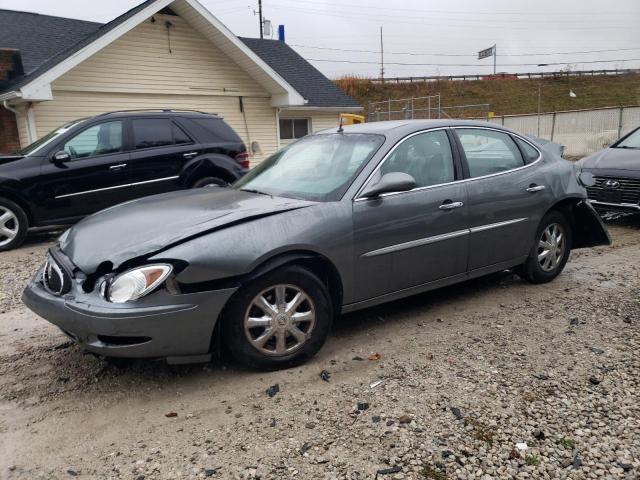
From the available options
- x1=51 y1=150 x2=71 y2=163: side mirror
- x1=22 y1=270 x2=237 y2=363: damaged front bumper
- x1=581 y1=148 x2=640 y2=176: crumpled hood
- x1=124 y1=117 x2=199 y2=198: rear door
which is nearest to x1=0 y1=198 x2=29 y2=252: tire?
x1=51 y1=150 x2=71 y2=163: side mirror

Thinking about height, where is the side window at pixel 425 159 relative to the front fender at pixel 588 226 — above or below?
above


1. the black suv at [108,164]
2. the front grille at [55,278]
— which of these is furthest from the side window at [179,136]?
the front grille at [55,278]

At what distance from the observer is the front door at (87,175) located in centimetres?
765

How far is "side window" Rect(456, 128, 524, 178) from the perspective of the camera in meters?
4.68

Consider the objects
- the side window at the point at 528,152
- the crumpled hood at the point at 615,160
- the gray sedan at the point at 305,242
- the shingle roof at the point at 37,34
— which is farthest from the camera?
the shingle roof at the point at 37,34

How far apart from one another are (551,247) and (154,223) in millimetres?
3842

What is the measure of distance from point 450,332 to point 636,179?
5348 millimetres

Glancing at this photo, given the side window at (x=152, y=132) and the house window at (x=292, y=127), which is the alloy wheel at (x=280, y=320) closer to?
the side window at (x=152, y=132)

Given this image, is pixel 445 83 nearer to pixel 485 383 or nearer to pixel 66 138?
pixel 66 138

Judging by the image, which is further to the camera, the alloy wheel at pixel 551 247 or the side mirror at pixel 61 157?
the side mirror at pixel 61 157

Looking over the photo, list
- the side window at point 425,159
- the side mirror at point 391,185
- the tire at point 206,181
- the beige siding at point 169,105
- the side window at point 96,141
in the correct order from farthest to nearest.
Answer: the beige siding at point 169,105 < the tire at point 206,181 < the side window at point 96,141 < the side window at point 425,159 < the side mirror at point 391,185

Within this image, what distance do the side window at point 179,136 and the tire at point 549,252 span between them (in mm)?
5678

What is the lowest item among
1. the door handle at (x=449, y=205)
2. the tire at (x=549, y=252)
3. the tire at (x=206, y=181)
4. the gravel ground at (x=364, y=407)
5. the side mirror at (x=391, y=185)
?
Result: the gravel ground at (x=364, y=407)

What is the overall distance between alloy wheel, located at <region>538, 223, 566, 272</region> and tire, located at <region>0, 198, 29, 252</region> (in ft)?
21.9
